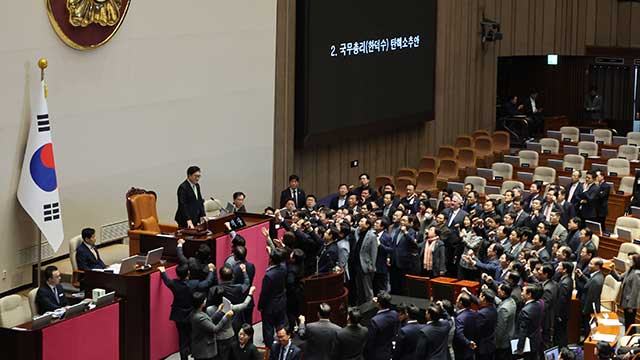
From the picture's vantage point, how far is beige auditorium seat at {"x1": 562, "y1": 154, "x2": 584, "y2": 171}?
18688 mm

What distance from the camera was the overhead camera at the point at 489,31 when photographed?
22.1 metres

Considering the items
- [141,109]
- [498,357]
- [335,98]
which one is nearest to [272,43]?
[335,98]

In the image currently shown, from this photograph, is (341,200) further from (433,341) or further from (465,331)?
(433,341)

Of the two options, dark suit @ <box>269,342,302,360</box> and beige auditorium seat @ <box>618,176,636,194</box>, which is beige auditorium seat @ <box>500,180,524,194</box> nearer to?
beige auditorium seat @ <box>618,176,636,194</box>

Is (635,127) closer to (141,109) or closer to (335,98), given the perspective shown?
(335,98)

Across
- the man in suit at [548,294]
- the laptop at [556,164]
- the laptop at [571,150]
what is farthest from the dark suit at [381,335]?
the laptop at [571,150]

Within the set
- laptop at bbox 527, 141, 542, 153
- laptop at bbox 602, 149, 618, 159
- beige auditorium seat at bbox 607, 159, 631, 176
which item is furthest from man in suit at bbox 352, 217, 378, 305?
laptop at bbox 527, 141, 542, 153

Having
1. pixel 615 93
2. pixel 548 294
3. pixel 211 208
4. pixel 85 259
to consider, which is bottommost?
pixel 548 294

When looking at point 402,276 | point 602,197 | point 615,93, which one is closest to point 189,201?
point 402,276

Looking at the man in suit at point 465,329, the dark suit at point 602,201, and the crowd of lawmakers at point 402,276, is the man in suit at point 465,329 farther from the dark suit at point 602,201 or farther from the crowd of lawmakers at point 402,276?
the dark suit at point 602,201

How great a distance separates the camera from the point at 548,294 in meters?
11.4

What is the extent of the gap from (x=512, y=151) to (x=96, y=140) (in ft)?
36.3

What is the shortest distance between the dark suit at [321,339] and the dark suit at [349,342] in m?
0.07

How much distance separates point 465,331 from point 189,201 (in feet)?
14.6
